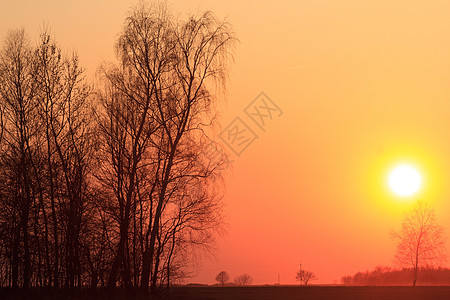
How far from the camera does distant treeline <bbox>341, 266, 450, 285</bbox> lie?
80950mm

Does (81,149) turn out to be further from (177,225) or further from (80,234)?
(177,225)

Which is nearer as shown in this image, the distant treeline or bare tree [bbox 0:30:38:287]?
bare tree [bbox 0:30:38:287]

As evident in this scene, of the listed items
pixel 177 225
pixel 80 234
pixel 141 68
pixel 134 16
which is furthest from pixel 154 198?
pixel 134 16

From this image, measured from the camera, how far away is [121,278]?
3319cm

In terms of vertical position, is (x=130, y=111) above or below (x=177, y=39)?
below

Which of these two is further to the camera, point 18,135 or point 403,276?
point 403,276

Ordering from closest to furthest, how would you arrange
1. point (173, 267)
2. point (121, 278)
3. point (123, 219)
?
point (123, 219), point (121, 278), point (173, 267)

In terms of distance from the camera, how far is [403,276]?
81.1 meters

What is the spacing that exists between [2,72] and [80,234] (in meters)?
9.70

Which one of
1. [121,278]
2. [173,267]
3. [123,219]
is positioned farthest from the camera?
[173,267]

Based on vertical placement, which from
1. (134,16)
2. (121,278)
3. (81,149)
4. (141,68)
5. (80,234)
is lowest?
(121,278)

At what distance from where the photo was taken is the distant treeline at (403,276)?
80.9m

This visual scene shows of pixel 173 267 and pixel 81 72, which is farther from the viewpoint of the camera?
pixel 173 267

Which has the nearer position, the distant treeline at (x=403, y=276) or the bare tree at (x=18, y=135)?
the bare tree at (x=18, y=135)
